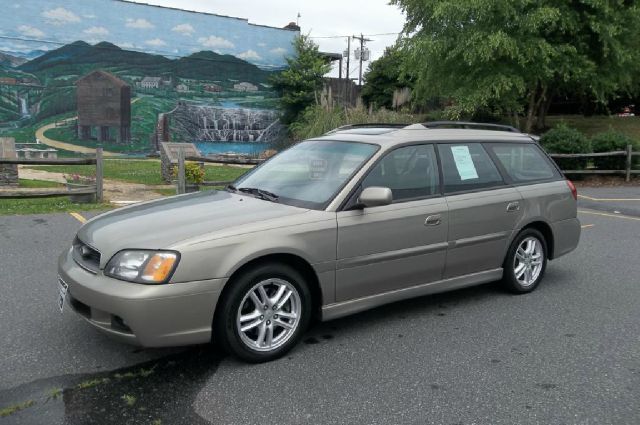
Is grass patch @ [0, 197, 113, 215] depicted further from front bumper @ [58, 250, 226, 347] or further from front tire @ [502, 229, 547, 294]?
front tire @ [502, 229, 547, 294]

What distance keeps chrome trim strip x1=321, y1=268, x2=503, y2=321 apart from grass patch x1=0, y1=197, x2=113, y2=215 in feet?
22.8

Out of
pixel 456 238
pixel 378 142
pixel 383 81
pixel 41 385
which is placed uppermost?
pixel 383 81

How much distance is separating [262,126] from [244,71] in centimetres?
323

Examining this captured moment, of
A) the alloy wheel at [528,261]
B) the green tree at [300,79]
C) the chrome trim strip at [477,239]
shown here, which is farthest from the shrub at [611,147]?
the green tree at [300,79]

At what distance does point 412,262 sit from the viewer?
4258 mm

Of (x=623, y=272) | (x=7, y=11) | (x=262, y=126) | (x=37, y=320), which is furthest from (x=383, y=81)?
(x=37, y=320)

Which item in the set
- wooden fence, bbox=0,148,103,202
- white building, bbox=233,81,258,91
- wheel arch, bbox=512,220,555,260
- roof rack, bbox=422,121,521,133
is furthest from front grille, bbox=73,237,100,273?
white building, bbox=233,81,258,91

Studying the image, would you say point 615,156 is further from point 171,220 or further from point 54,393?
point 54,393

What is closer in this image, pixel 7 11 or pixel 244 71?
pixel 7 11

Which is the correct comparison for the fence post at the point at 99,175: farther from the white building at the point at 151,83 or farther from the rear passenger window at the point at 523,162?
the white building at the point at 151,83

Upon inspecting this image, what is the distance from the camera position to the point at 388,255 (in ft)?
13.5

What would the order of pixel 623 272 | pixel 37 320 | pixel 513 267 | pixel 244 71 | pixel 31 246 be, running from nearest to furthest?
pixel 37 320, pixel 513 267, pixel 623 272, pixel 31 246, pixel 244 71

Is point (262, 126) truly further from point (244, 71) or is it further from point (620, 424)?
point (620, 424)

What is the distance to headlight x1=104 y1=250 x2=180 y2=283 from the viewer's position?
10.6ft
